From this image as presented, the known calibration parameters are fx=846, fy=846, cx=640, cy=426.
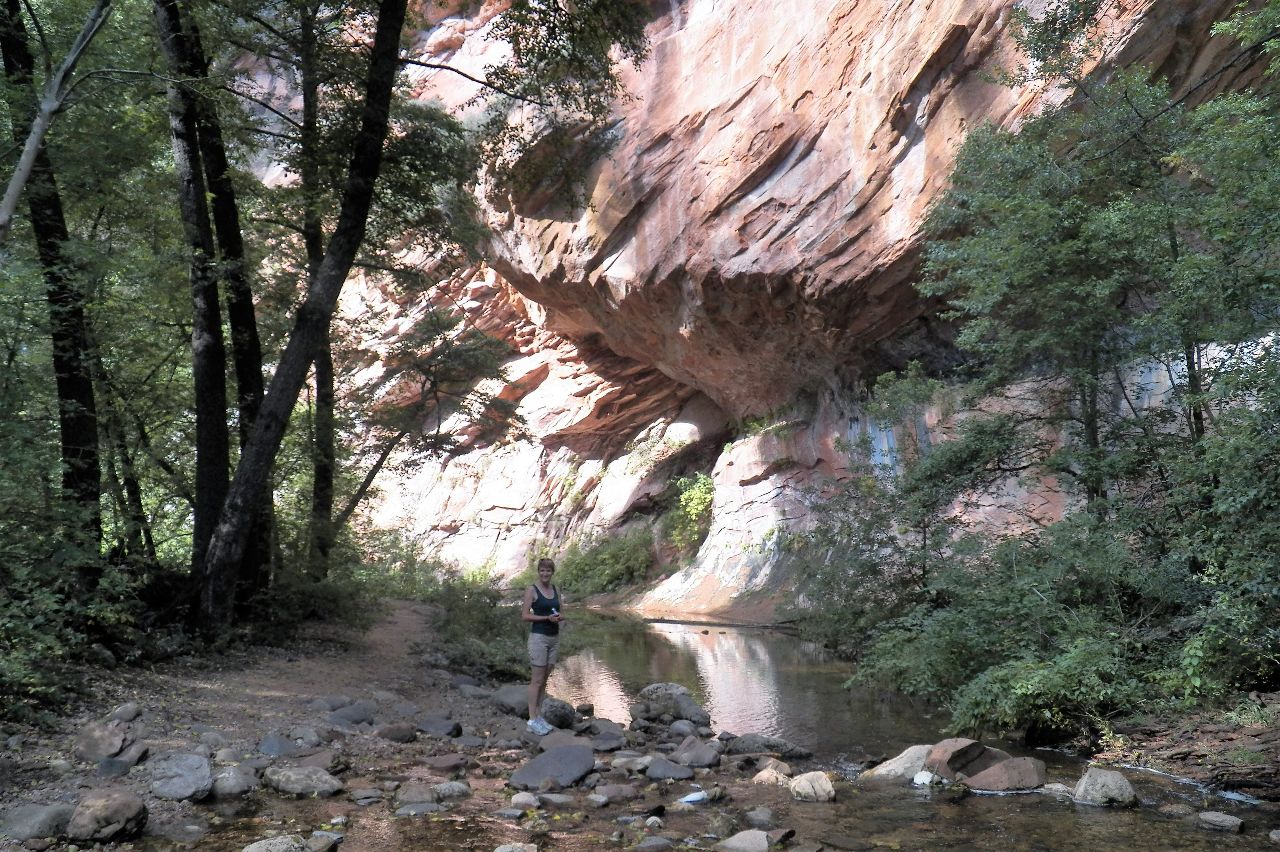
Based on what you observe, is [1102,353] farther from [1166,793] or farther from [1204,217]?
[1166,793]

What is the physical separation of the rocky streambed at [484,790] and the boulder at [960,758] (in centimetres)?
1

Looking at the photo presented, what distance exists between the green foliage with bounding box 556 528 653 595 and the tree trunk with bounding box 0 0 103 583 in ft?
69.9

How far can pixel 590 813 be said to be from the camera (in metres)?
4.88

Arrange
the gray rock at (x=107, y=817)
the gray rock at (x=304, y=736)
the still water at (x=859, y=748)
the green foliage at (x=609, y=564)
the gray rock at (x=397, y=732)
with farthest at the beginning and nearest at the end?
the green foliage at (x=609, y=564)
the gray rock at (x=397, y=732)
the gray rock at (x=304, y=736)
the still water at (x=859, y=748)
the gray rock at (x=107, y=817)

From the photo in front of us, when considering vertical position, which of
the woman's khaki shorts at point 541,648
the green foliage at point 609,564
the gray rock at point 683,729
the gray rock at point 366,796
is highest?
the green foliage at point 609,564

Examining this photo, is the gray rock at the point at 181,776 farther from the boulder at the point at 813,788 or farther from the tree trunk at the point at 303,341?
the boulder at the point at 813,788

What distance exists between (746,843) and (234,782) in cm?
286

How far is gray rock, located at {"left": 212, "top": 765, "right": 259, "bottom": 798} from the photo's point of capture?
185 inches

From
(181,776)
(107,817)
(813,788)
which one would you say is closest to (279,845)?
(107,817)

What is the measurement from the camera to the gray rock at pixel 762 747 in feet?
23.1


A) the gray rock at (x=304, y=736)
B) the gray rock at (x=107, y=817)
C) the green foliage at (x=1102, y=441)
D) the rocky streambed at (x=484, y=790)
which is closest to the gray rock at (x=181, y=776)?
the rocky streambed at (x=484, y=790)

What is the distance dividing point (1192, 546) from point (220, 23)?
1022 cm

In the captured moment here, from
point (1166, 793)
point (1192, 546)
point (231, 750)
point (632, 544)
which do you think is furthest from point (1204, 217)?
point (632, 544)

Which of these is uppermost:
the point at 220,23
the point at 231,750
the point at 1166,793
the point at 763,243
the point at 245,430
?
the point at 763,243
